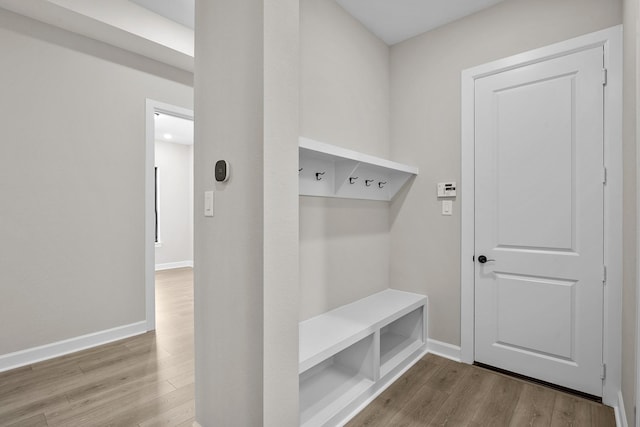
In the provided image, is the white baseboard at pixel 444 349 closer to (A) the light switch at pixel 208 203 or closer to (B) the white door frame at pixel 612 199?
(B) the white door frame at pixel 612 199

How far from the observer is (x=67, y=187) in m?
2.58

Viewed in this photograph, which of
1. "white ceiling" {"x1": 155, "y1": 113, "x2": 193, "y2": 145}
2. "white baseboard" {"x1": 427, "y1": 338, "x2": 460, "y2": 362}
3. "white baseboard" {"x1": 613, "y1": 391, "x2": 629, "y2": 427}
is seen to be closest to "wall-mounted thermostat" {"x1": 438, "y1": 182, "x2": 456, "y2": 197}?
"white baseboard" {"x1": 427, "y1": 338, "x2": 460, "y2": 362}

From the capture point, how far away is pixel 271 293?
1266 mm

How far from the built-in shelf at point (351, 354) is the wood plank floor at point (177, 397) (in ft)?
0.35

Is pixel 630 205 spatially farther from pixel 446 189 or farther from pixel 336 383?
pixel 336 383

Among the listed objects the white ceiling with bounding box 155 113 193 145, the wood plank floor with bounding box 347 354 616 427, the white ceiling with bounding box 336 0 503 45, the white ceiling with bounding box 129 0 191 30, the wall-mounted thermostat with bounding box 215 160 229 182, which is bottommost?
the wood plank floor with bounding box 347 354 616 427

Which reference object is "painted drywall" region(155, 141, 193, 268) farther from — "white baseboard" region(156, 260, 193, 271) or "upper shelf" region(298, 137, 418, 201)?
"upper shelf" region(298, 137, 418, 201)

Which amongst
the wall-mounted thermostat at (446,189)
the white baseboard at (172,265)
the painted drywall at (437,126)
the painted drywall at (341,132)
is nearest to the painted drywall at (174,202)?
the white baseboard at (172,265)

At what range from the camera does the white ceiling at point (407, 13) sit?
2.34 metres

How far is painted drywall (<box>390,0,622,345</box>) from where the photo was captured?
7.45 ft

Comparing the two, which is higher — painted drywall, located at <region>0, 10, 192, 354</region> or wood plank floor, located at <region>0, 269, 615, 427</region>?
painted drywall, located at <region>0, 10, 192, 354</region>

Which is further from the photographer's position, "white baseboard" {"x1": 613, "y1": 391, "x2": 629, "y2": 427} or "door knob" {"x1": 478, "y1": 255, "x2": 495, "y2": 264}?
"door knob" {"x1": 478, "y1": 255, "x2": 495, "y2": 264}

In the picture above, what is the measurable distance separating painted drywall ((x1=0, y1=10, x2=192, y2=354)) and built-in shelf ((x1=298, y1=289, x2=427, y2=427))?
6.56 ft

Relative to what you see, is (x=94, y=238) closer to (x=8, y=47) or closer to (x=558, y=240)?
(x=8, y=47)
